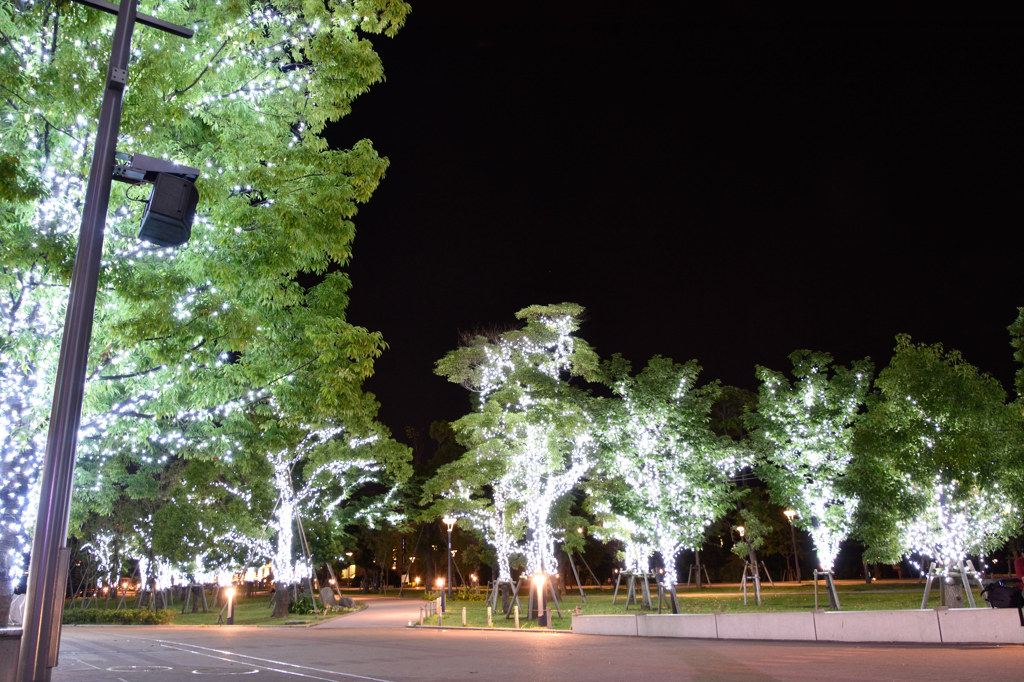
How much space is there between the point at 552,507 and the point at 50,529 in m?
24.4

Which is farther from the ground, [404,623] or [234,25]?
[234,25]

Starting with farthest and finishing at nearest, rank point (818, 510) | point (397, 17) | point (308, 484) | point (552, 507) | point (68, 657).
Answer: point (308, 484) → point (552, 507) → point (818, 510) → point (68, 657) → point (397, 17)

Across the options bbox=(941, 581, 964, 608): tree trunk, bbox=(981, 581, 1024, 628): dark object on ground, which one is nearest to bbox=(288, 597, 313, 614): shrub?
bbox=(941, 581, 964, 608): tree trunk

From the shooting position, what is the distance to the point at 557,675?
1007cm

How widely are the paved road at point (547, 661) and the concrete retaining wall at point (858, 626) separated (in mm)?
645

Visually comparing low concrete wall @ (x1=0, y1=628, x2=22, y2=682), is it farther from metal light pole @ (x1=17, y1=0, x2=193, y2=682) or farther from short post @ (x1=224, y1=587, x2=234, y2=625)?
short post @ (x1=224, y1=587, x2=234, y2=625)

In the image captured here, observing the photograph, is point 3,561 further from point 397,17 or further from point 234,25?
point 397,17

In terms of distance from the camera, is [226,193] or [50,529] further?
[226,193]

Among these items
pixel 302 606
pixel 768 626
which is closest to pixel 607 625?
pixel 768 626

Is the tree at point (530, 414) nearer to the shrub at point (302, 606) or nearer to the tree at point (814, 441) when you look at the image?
the tree at point (814, 441)

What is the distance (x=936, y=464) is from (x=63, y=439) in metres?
20.2

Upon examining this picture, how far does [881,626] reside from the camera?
44.5 ft

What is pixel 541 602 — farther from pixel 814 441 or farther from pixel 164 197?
pixel 164 197

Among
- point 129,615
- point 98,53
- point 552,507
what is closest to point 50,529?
point 98,53
